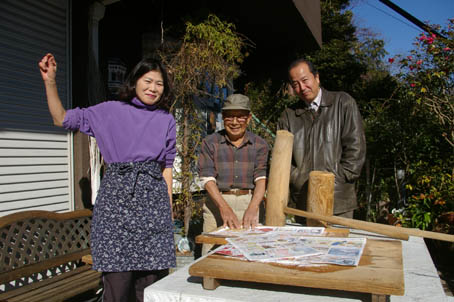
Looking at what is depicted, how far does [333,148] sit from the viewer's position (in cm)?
262

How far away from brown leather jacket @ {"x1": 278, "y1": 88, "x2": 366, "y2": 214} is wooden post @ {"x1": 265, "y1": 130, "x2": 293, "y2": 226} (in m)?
0.41

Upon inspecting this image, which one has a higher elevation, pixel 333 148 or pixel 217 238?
pixel 333 148

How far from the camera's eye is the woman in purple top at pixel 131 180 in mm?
1968

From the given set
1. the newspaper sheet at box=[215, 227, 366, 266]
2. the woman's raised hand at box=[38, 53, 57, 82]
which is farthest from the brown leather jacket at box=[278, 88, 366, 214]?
the woman's raised hand at box=[38, 53, 57, 82]

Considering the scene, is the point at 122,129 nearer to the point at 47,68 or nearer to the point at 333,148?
the point at 47,68

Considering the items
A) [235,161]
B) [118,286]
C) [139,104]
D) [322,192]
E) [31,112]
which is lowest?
[118,286]

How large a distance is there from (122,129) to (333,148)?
4.56 feet

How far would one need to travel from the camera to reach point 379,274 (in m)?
1.28

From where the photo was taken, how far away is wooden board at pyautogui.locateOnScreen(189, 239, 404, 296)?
47.7 inches

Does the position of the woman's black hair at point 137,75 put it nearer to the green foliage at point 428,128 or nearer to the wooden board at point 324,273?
the wooden board at point 324,273

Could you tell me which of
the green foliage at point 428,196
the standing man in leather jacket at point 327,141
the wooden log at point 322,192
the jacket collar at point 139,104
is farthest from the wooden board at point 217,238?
the green foliage at point 428,196

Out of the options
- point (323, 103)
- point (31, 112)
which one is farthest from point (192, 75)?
point (323, 103)

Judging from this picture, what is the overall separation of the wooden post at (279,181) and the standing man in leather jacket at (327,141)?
41 centimetres

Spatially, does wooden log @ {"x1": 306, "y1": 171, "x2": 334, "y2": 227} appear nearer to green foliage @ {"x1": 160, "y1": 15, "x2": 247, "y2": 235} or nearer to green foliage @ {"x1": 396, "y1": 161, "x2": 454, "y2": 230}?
green foliage @ {"x1": 160, "y1": 15, "x2": 247, "y2": 235}
